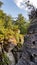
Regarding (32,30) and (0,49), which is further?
(0,49)

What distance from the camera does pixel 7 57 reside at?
2148cm

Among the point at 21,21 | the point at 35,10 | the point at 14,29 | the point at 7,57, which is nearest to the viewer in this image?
the point at 35,10

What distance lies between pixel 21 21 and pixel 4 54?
38.0 feet

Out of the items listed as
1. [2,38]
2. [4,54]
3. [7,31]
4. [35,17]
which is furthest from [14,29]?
[35,17]

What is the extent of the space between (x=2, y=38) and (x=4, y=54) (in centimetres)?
220

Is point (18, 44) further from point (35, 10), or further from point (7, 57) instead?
point (35, 10)

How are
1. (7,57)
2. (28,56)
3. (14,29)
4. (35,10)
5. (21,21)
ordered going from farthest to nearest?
(21,21) → (14,29) → (7,57) → (35,10) → (28,56)

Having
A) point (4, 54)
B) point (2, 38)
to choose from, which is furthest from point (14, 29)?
point (4, 54)

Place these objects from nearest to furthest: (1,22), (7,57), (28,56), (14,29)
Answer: (28,56) → (7,57) → (1,22) → (14,29)

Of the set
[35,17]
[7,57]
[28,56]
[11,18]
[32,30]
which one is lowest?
Result: [7,57]

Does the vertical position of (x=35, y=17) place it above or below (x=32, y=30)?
above

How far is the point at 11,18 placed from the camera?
29031 mm

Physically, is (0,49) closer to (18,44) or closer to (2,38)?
(2,38)

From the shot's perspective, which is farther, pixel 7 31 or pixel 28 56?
pixel 7 31
